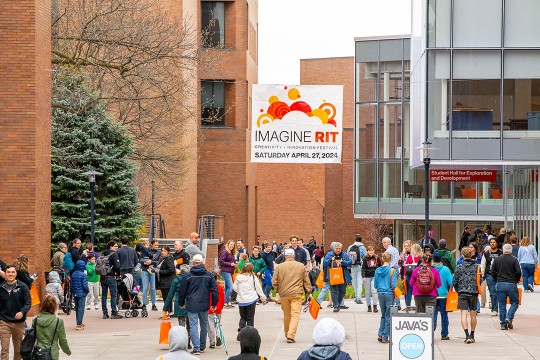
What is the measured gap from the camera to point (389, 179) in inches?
2402

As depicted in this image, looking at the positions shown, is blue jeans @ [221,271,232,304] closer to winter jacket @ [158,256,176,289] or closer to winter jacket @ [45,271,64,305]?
winter jacket @ [158,256,176,289]

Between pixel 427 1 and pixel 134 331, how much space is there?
19167 millimetres

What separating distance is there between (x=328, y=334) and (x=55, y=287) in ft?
49.5

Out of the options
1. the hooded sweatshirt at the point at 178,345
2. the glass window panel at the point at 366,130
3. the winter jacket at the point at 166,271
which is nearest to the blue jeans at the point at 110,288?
the winter jacket at the point at 166,271

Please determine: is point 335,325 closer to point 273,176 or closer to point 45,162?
point 45,162

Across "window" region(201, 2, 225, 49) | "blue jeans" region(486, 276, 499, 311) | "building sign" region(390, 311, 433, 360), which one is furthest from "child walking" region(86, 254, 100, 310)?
"window" region(201, 2, 225, 49)

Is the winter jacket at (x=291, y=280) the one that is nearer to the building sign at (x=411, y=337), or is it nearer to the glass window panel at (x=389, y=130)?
the building sign at (x=411, y=337)

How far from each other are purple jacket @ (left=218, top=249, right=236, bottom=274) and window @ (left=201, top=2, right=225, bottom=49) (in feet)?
119

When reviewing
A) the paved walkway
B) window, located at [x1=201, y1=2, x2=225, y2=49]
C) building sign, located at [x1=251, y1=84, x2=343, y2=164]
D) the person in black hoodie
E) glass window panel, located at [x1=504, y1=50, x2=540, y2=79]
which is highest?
window, located at [x1=201, y1=2, x2=225, y2=49]

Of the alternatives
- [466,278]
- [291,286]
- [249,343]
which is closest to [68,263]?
[291,286]

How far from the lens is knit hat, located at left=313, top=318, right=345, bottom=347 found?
9.64 metres

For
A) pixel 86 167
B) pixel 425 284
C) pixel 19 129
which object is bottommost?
pixel 425 284

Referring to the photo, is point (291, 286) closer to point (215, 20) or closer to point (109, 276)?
point (109, 276)

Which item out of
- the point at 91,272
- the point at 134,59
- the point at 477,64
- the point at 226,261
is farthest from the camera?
the point at 477,64
